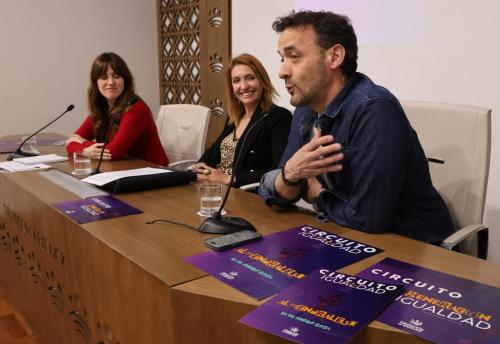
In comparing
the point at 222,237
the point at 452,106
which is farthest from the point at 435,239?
the point at 222,237

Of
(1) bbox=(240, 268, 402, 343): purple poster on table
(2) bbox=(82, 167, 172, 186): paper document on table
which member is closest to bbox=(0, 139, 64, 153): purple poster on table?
(2) bbox=(82, 167, 172, 186): paper document on table

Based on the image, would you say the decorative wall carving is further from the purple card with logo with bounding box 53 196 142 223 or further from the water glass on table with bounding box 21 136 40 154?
the purple card with logo with bounding box 53 196 142 223

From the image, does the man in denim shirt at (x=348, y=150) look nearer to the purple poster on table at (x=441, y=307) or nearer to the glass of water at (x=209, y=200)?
the glass of water at (x=209, y=200)

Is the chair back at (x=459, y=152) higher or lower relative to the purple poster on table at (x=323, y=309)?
higher

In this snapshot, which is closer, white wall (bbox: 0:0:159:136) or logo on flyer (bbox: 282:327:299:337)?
logo on flyer (bbox: 282:327:299:337)

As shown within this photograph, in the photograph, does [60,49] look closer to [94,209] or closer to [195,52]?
[195,52]

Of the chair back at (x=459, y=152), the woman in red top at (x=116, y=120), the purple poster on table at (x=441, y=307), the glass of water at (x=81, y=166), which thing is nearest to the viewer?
the purple poster on table at (x=441, y=307)

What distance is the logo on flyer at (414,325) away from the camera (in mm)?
756

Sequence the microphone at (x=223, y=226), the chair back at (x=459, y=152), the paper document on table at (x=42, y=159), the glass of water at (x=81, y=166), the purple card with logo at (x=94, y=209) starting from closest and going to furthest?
the microphone at (x=223, y=226), the purple card with logo at (x=94, y=209), the chair back at (x=459, y=152), the glass of water at (x=81, y=166), the paper document on table at (x=42, y=159)

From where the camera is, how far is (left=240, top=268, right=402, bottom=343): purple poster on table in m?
0.75

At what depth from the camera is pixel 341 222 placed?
4.18 feet

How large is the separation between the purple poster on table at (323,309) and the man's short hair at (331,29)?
0.73 metres

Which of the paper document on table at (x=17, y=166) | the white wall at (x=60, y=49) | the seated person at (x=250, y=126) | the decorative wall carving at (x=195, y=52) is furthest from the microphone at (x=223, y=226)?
the white wall at (x=60, y=49)

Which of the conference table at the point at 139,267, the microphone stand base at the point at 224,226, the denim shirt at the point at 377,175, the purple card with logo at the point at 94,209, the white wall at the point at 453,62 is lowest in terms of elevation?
the conference table at the point at 139,267
